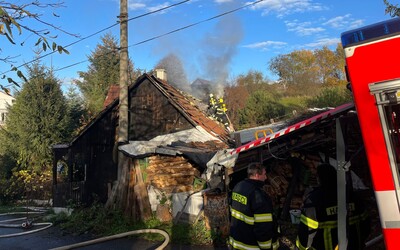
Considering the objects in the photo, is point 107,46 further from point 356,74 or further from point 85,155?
point 356,74

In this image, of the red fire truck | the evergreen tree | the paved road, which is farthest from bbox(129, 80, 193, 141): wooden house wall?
the red fire truck

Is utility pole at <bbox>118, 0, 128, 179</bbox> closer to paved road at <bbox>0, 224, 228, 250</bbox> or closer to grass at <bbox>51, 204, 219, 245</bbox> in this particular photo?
grass at <bbox>51, 204, 219, 245</bbox>

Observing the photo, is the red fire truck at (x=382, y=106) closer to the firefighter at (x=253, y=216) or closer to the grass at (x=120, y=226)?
the firefighter at (x=253, y=216)

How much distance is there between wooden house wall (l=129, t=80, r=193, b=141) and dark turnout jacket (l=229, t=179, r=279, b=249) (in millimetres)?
10423

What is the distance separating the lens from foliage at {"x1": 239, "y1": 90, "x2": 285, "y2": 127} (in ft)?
106

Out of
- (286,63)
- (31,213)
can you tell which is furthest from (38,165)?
(286,63)

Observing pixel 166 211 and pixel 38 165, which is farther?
pixel 38 165

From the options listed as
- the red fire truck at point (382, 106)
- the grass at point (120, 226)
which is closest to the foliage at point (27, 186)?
the grass at point (120, 226)

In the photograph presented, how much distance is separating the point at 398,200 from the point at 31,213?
1620cm

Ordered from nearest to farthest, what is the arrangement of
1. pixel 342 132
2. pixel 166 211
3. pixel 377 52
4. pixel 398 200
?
pixel 398 200 → pixel 377 52 → pixel 342 132 → pixel 166 211

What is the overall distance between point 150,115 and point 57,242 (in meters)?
6.63

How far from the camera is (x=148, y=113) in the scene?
15.0 meters

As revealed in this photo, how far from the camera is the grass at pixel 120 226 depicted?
8461 millimetres

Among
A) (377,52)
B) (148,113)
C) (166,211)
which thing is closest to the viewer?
(377,52)
